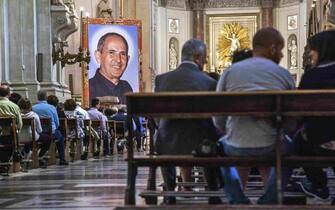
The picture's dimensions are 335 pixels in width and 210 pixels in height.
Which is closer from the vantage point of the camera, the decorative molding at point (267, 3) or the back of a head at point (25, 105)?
the back of a head at point (25, 105)

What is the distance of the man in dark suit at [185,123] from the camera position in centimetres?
641

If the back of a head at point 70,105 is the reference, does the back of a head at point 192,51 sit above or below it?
above

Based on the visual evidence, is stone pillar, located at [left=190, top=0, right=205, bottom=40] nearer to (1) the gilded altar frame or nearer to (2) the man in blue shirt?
(1) the gilded altar frame

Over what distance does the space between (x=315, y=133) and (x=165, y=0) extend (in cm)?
3900

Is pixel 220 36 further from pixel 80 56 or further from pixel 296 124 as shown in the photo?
pixel 296 124

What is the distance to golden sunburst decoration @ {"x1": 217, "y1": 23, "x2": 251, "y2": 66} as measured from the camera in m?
45.5

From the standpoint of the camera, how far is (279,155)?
5.15 meters

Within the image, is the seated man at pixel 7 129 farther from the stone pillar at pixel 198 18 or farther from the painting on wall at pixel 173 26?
the stone pillar at pixel 198 18

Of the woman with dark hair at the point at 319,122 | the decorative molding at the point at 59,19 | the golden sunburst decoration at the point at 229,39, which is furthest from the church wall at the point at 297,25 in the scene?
the woman with dark hair at the point at 319,122

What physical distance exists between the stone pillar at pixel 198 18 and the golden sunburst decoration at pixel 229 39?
1295 mm

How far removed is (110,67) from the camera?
23438 millimetres

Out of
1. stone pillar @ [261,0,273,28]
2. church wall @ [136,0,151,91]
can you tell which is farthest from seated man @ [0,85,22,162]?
stone pillar @ [261,0,273,28]

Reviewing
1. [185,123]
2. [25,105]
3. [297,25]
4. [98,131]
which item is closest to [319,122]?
[185,123]

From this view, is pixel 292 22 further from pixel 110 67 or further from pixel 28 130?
pixel 28 130
